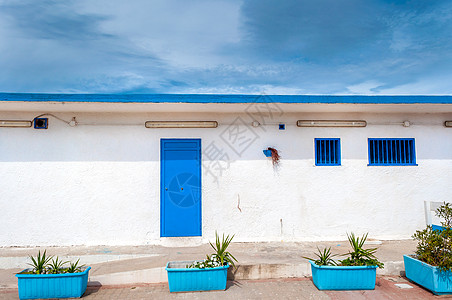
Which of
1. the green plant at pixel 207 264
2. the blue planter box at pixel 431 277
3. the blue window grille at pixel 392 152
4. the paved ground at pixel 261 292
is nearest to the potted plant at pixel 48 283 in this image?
the paved ground at pixel 261 292

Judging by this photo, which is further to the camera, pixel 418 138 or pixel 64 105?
pixel 418 138

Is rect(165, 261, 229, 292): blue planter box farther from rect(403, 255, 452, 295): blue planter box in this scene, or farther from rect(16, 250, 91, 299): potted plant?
rect(403, 255, 452, 295): blue planter box

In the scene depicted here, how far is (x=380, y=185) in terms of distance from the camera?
23.9 ft

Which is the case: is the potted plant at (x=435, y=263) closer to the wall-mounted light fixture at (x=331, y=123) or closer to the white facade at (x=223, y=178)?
the white facade at (x=223, y=178)

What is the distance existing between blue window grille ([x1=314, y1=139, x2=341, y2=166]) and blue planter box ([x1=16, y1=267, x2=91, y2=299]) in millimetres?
5577

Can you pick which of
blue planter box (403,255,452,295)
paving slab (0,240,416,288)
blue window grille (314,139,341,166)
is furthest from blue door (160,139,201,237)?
blue planter box (403,255,452,295)

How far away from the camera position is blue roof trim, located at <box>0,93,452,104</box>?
5961 mm

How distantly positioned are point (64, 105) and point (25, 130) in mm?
1410

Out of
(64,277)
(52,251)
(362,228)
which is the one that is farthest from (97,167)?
(362,228)

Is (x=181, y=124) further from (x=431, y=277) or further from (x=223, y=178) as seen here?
(x=431, y=277)

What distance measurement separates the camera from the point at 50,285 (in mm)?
4375

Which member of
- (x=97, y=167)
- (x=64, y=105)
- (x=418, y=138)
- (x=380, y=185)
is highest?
(x=64, y=105)

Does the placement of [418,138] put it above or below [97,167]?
above

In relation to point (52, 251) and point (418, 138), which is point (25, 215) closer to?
point (52, 251)
